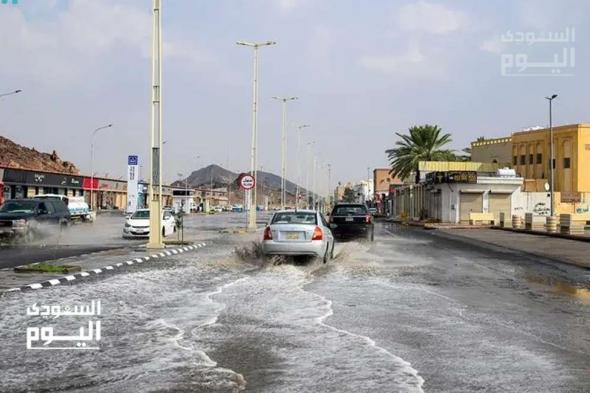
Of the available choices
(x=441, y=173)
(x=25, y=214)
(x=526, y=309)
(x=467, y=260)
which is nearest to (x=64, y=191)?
(x=441, y=173)

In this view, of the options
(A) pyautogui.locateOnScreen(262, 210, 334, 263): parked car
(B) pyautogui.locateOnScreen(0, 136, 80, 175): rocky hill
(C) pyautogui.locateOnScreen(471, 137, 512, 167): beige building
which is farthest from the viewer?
(B) pyautogui.locateOnScreen(0, 136, 80, 175): rocky hill

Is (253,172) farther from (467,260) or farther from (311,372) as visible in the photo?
(311,372)

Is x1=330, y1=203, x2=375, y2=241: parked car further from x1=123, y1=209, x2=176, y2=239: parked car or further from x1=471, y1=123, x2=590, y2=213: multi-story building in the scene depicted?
x1=471, y1=123, x2=590, y2=213: multi-story building

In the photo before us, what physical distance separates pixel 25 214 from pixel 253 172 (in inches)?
707

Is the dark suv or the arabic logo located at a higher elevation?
the dark suv

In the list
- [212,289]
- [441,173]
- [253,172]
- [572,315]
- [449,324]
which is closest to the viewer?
[449,324]

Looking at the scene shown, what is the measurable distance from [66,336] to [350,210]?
2138 centimetres

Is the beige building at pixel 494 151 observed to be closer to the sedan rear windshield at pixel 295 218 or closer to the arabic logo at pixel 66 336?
the sedan rear windshield at pixel 295 218

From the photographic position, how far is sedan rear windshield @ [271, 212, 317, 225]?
1777 centimetres

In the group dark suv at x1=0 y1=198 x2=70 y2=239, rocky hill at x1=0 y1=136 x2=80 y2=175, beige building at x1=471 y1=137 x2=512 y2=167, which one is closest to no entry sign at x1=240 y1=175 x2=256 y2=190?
dark suv at x1=0 y1=198 x2=70 y2=239

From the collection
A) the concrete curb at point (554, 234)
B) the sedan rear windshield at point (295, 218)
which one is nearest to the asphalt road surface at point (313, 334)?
the sedan rear windshield at point (295, 218)

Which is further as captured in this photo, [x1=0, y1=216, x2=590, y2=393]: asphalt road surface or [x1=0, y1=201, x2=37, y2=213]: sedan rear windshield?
[x1=0, y1=201, x2=37, y2=213]: sedan rear windshield

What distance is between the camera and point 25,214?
26.6m

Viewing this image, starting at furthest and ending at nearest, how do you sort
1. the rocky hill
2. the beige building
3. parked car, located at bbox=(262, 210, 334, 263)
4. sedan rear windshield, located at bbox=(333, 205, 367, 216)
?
the rocky hill < the beige building < sedan rear windshield, located at bbox=(333, 205, 367, 216) < parked car, located at bbox=(262, 210, 334, 263)
